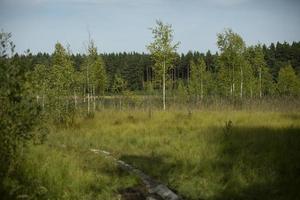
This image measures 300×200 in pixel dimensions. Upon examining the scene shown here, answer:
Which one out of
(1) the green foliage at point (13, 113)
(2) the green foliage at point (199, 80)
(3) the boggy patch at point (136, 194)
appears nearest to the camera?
(1) the green foliage at point (13, 113)

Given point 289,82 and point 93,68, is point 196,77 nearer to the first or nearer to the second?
point 289,82

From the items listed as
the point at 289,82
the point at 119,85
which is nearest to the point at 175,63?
the point at 289,82

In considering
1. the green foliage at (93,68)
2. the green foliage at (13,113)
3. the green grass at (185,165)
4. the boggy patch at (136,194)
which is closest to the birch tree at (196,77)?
the green foliage at (93,68)

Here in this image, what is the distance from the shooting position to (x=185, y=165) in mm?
11477

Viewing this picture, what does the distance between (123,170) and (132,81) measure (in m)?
104

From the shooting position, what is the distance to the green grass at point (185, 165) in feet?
29.8

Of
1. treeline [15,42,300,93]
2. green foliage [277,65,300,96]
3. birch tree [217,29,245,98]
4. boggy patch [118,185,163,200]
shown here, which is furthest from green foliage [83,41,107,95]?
treeline [15,42,300,93]

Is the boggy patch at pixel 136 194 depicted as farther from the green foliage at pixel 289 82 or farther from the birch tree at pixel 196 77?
the birch tree at pixel 196 77

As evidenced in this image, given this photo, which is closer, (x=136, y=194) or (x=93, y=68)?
(x=136, y=194)

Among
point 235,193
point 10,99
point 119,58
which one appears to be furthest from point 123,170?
point 119,58

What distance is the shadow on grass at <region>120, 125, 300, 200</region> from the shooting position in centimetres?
913

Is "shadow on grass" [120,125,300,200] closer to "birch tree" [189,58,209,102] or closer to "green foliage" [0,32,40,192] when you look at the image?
"green foliage" [0,32,40,192]

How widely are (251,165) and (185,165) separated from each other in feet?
6.17

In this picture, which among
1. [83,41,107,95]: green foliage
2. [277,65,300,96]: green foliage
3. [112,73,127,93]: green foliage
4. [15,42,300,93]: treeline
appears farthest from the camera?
[15,42,300,93]: treeline
